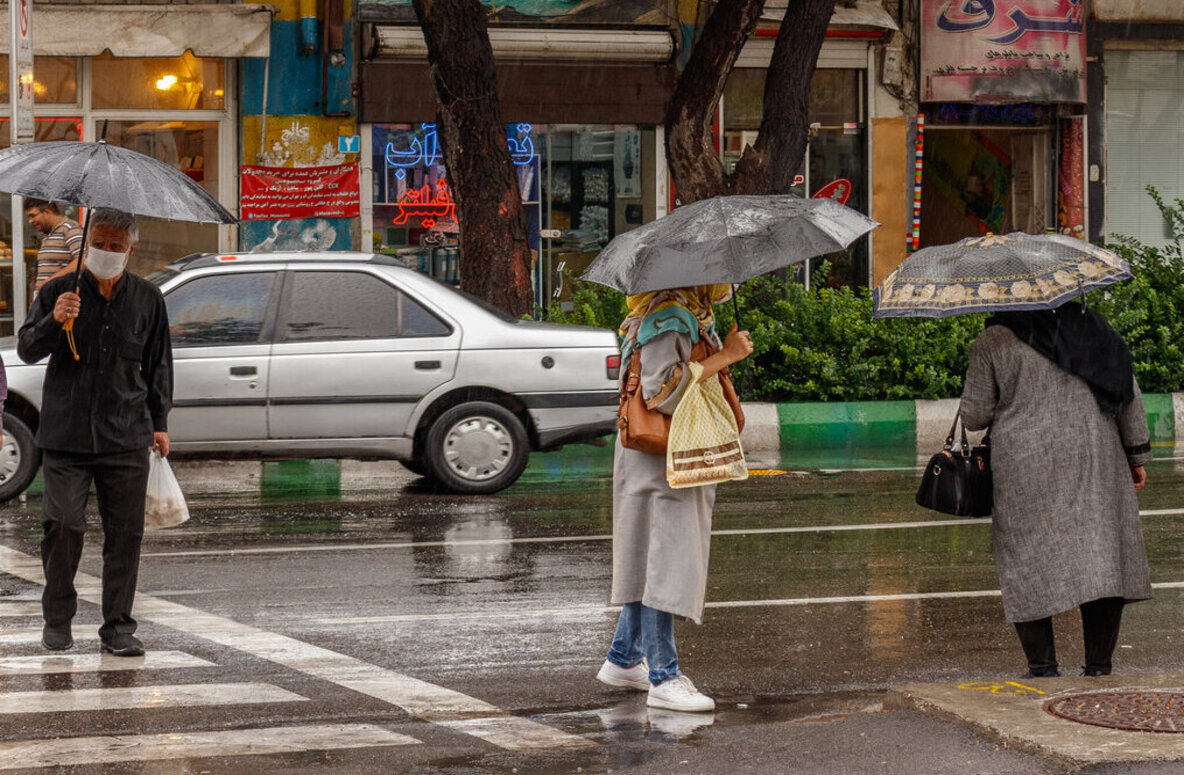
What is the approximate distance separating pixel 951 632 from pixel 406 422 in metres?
5.04

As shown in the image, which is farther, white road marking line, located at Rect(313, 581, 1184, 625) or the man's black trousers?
white road marking line, located at Rect(313, 581, 1184, 625)

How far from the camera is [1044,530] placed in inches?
227

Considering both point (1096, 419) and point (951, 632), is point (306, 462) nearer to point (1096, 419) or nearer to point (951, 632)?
point (951, 632)

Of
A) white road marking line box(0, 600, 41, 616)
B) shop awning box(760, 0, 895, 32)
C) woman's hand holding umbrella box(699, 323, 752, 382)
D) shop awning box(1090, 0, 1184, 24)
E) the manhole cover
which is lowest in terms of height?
white road marking line box(0, 600, 41, 616)

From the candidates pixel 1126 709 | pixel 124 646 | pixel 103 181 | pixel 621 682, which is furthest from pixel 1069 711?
pixel 103 181

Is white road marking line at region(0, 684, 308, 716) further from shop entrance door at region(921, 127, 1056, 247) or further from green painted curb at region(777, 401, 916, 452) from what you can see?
shop entrance door at region(921, 127, 1056, 247)

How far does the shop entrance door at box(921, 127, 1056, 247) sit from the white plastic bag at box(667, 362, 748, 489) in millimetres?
16694

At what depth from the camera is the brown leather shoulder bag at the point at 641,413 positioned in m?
5.85

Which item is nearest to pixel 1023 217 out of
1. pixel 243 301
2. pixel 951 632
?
pixel 243 301

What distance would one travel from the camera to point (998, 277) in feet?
18.6

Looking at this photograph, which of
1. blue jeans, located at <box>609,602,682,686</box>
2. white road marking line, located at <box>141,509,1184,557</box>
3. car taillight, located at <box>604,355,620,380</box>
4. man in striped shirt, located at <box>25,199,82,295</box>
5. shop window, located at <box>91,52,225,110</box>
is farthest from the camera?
shop window, located at <box>91,52,225,110</box>

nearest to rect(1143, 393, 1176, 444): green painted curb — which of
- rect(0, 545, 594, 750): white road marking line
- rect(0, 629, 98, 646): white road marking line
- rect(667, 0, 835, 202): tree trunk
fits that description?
rect(667, 0, 835, 202): tree trunk

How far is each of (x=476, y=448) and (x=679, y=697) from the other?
5631 mm

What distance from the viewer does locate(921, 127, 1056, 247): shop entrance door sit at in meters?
22.0
